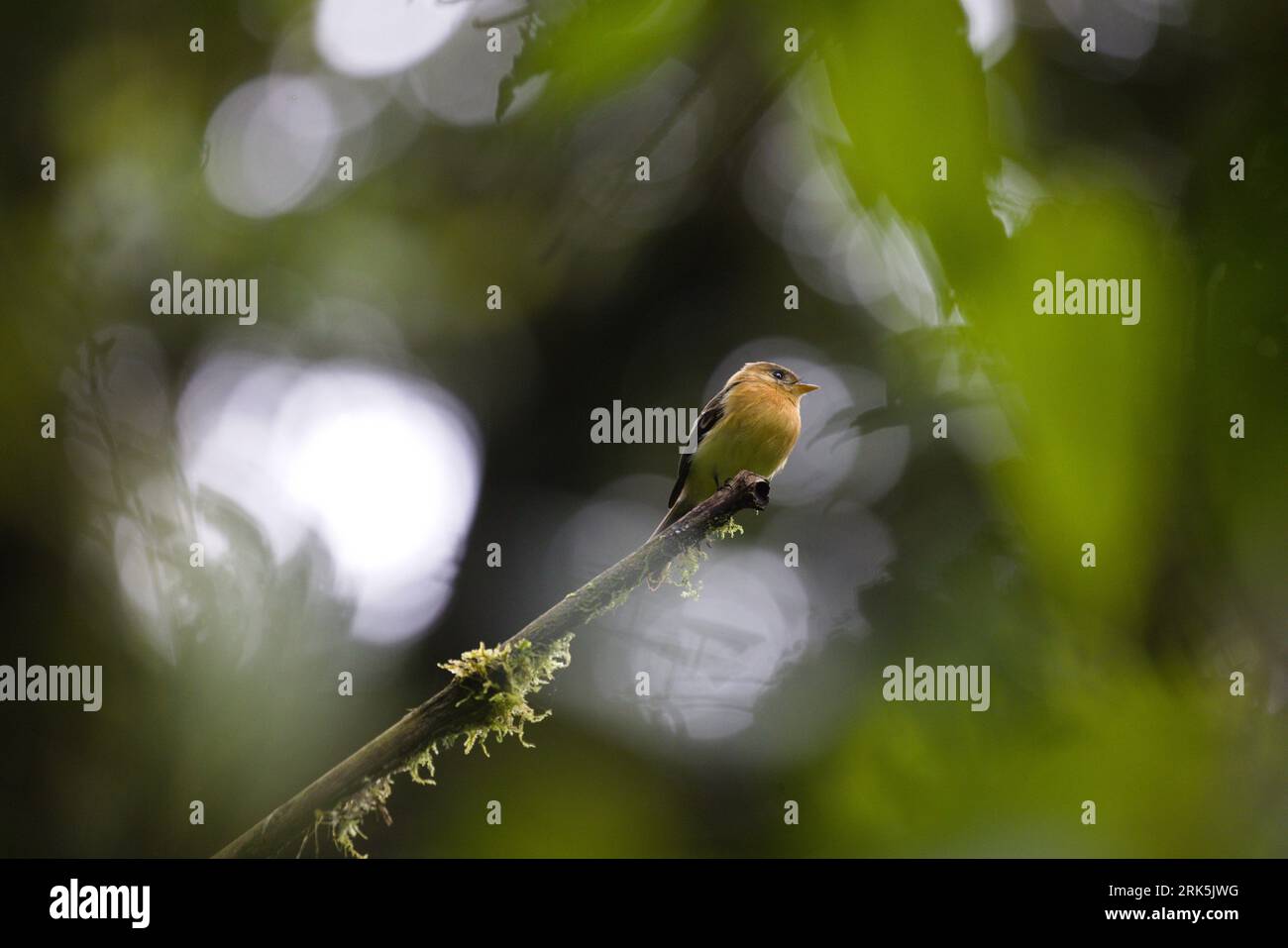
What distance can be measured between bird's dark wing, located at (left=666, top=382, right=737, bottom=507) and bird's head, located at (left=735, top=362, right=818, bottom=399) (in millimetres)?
96

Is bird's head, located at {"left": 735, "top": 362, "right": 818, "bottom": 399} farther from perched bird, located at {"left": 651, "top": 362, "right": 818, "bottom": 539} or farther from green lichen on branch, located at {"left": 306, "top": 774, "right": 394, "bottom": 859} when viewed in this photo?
green lichen on branch, located at {"left": 306, "top": 774, "right": 394, "bottom": 859}

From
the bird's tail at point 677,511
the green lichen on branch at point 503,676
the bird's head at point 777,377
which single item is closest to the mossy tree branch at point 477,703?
the green lichen on branch at point 503,676

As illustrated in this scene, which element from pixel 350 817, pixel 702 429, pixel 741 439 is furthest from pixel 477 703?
pixel 702 429

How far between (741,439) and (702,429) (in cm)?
34

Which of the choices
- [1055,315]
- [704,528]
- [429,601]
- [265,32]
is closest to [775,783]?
[704,528]

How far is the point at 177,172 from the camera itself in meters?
4.75

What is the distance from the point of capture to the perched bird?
4.23 m

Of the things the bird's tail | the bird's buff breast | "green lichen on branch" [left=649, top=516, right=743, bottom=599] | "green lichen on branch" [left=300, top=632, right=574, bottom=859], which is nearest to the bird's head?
the bird's buff breast

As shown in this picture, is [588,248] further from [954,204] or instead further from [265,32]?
[954,204]

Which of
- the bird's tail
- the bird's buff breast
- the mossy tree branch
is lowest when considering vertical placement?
the mossy tree branch

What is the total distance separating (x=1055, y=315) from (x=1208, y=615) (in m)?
0.47

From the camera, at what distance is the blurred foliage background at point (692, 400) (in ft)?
4.67

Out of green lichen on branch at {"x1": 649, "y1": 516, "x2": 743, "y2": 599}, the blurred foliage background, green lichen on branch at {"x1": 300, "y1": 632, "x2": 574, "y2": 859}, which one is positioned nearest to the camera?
the blurred foliage background

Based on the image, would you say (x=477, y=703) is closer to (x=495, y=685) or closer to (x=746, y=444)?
(x=495, y=685)
